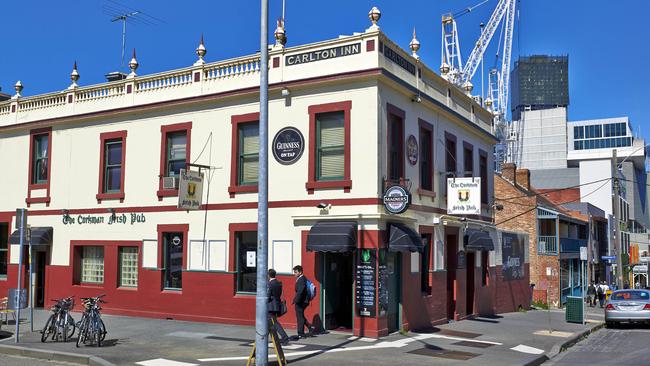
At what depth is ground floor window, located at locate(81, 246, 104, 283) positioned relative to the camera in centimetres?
2202

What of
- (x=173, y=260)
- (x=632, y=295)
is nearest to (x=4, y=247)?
(x=173, y=260)

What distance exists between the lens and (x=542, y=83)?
165 meters

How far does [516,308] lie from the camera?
28812 millimetres

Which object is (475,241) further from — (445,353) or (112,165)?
(112,165)

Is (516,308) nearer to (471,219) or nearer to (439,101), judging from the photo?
(471,219)

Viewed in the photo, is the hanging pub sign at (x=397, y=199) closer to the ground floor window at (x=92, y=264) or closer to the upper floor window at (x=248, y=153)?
the upper floor window at (x=248, y=153)

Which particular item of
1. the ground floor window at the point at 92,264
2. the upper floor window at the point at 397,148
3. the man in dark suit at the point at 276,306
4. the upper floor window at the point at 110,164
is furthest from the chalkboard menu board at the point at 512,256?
the ground floor window at the point at 92,264

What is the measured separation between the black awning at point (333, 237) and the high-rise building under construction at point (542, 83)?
6095 inches

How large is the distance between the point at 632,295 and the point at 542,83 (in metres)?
151

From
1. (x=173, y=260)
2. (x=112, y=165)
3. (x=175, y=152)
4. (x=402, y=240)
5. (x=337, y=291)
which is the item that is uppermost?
(x=175, y=152)

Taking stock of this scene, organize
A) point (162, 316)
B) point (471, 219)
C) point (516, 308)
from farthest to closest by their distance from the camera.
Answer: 1. point (516, 308)
2. point (471, 219)
3. point (162, 316)

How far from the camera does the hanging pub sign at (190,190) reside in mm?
18578

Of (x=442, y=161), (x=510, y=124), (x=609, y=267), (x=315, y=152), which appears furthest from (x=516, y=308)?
(x=510, y=124)

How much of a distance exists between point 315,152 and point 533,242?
76.2 ft
